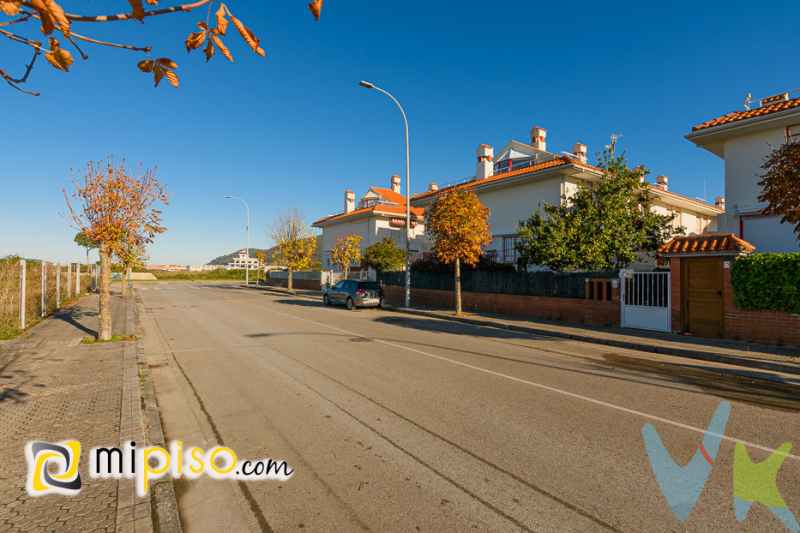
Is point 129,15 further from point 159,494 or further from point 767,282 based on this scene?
point 767,282

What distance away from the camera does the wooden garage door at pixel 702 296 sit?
11445 millimetres

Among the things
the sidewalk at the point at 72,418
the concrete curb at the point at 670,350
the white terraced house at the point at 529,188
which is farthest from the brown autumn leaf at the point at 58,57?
the white terraced house at the point at 529,188

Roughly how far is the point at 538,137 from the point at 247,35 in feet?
101

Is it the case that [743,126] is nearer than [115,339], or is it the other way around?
[115,339]

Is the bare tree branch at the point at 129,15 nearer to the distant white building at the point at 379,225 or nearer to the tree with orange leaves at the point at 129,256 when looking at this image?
the tree with orange leaves at the point at 129,256

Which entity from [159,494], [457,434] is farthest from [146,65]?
[457,434]

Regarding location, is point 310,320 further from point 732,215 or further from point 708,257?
point 732,215

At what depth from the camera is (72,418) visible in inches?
190

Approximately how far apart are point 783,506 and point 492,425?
2.51 meters

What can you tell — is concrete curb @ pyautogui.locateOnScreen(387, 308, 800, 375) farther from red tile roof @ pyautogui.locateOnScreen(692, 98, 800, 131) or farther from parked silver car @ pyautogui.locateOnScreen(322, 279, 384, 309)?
red tile roof @ pyautogui.locateOnScreen(692, 98, 800, 131)

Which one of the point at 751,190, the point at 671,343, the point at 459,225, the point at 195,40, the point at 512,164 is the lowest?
the point at 671,343

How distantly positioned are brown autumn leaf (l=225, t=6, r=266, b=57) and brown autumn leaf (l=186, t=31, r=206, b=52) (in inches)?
7.4

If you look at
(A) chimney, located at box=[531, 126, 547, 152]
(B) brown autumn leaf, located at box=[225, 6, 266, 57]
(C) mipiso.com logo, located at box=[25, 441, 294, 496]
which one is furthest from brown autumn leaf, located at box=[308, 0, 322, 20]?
(A) chimney, located at box=[531, 126, 547, 152]

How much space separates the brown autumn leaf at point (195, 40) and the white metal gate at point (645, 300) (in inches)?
547
